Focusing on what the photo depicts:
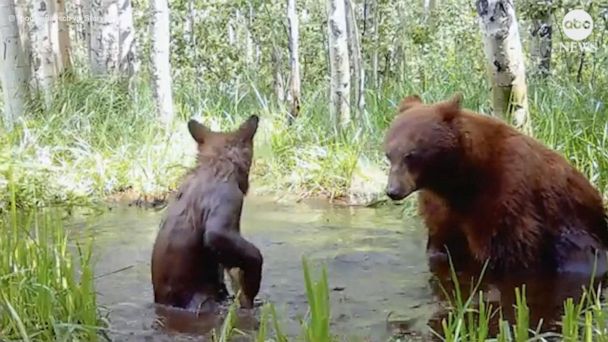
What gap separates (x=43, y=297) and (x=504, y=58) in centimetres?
446

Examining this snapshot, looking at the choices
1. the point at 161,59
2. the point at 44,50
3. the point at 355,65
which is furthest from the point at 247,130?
the point at 44,50

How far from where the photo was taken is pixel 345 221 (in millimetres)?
6926

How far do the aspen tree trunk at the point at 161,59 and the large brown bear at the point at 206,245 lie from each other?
5397 mm

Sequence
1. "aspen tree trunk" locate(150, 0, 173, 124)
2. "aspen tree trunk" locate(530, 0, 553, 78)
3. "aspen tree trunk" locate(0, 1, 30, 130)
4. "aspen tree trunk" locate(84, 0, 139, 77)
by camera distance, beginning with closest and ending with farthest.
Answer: "aspen tree trunk" locate(150, 0, 173, 124), "aspen tree trunk" locate(0, 1, 30, 130), "aspen tree trunk" locate(530, 0, 553, 78), "aspen tree trunk" locate(84, 0, 139, 77)

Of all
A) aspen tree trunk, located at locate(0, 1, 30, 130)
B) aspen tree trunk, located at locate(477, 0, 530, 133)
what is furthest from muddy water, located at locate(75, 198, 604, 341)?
aspen tree trunk, located at locate(0, 1, 30, 130)

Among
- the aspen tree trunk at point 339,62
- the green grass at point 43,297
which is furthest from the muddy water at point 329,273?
the aspen tree trunk at point 339,62

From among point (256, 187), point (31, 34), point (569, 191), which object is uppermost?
point (31, 34)

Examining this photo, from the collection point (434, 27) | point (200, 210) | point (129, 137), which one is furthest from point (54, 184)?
point (434, 27)

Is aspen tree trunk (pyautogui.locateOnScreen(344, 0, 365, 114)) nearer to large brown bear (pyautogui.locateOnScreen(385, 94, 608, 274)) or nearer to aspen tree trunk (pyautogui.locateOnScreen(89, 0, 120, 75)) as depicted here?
aspen tree trunk (pyautogui.locateOnScreen(89, 0, 120, 75))

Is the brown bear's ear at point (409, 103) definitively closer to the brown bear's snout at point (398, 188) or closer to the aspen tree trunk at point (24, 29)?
the brown bear's snout at point (398, 188)

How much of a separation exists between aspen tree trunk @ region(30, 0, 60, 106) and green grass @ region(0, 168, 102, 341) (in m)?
7.27

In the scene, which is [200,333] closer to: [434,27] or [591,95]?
[591,95]

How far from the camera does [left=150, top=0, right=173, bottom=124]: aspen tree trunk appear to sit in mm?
9758

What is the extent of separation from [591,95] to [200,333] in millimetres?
5483
